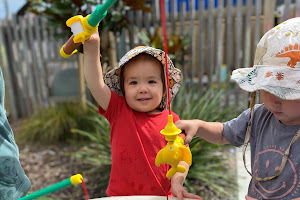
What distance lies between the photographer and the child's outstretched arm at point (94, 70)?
3.68ft

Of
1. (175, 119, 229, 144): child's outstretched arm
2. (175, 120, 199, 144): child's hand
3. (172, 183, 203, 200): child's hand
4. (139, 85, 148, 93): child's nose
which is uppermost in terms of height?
(139, 85, 148, 93): child's nose

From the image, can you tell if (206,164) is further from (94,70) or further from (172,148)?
(172,148)

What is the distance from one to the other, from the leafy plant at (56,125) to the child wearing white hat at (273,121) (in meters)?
2.96

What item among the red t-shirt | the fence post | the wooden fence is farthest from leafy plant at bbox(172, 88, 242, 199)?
the fence post

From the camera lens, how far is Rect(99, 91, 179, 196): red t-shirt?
1.22 meters

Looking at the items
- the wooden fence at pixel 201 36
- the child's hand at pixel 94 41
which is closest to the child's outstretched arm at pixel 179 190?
the child's hand at pixel 94 41

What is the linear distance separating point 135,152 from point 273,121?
23.1 inches

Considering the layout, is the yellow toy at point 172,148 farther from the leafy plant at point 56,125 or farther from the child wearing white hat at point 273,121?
the leafy plant at point 56,125

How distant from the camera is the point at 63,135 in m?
4.04

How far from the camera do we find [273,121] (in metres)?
1.05

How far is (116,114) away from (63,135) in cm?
299

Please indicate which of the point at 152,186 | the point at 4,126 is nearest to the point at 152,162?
the point at 152,186

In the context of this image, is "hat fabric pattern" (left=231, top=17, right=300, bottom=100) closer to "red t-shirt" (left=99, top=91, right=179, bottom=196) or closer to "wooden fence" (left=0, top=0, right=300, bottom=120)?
"red t-shirt" (left=99, top=91, right=179, bottom=196)

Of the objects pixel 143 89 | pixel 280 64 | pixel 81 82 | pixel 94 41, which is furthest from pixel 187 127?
pixel 81 82
